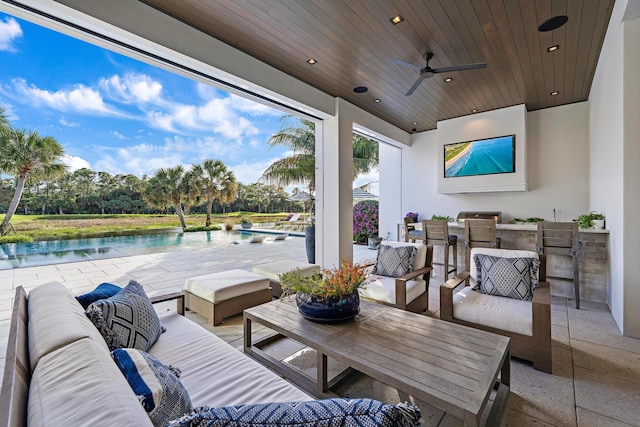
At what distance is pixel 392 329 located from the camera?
2.02 metres

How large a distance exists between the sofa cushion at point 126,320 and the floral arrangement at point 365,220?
746 cm

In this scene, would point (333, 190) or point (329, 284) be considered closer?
point (329, 284)

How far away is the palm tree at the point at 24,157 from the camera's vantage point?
2.68 m

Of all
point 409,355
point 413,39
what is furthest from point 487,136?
point 409,355

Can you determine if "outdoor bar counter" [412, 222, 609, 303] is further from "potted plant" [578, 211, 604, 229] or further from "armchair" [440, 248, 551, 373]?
"armchair" [440, 248, 551, 373]

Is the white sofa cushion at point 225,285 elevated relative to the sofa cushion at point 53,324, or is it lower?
lower

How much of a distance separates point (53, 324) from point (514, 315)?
2992 millimetres

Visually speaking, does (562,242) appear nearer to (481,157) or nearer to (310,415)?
(481,157)

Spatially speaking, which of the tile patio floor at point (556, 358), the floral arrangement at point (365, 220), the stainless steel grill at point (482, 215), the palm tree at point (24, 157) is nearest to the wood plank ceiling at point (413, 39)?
the palm tree at point (24, 157)

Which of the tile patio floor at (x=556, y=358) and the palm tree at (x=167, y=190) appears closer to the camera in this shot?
the tile patio floor at (x=556, y=358)

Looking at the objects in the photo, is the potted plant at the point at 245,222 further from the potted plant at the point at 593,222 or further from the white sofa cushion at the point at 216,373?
the potted plant at the point at 593,222

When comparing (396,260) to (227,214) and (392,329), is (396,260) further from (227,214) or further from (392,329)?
(227,214)

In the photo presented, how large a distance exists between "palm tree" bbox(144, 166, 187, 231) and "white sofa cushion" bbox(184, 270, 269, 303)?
4.21 ft

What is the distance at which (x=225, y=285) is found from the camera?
317 centimetres
